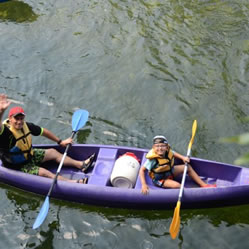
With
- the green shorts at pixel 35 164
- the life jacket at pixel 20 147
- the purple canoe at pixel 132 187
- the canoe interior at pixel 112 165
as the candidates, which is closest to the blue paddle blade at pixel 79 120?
the canoe interior at pixel 112 165

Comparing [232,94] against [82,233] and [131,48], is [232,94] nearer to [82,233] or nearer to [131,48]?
[131,48]

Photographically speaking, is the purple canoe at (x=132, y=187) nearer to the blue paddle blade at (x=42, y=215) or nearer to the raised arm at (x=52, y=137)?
the blue paddle blade at (x=42, y=215)

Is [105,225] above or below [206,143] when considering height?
below

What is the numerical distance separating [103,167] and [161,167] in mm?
851

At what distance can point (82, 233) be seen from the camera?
5246 millimetres

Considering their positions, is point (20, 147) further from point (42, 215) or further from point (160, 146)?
point (160, 146)

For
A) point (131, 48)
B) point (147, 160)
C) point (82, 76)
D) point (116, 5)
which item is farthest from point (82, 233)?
point (116, 5)

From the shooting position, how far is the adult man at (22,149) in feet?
17.4

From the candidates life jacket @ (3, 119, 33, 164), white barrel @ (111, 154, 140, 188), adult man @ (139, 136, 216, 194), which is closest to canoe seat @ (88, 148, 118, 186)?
white barrel @ (111, 154, 140, 188)

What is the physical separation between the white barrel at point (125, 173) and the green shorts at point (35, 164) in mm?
1096

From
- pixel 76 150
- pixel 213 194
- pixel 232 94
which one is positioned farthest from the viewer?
pixel 232 94

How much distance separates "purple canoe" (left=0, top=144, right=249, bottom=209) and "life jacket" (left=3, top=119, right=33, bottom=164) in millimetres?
214

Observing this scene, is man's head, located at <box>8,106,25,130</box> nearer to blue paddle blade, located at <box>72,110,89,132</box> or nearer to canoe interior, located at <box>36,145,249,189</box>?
canoe interior, located at <box>36,145,249,189</box>

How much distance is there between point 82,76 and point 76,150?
7.99 ft
